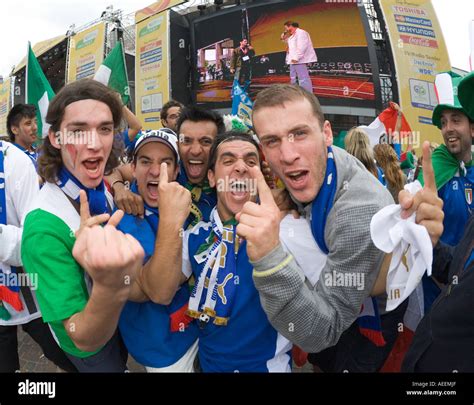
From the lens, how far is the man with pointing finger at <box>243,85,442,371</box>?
52.3 inches

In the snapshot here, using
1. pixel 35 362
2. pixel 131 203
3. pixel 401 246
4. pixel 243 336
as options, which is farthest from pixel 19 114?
pixel 401 246

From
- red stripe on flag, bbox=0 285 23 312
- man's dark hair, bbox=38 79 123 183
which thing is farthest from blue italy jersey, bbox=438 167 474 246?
red stripe on flag, bbox=0 285 23 312

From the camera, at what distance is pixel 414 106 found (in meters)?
12.0

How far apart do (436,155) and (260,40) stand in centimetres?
1671

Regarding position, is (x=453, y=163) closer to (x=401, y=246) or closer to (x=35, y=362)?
(x=401, y=246)

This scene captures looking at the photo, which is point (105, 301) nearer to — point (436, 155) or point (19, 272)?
point (19, 272)

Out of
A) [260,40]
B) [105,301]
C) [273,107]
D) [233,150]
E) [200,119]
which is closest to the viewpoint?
[105,301]

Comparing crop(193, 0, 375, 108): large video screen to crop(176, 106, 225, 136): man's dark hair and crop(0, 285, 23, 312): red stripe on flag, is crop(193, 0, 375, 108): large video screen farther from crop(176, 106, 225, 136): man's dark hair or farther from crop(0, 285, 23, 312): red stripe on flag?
crop(0, 285, 23, 312): red stripe on flag

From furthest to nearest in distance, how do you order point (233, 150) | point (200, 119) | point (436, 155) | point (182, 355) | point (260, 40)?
point (260, 40)
point (436, 155)
point (200, 119)
point (233, 150)
point (182, 355)

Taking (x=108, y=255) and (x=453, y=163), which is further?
(x=453, y=163)

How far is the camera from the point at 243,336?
1608mm

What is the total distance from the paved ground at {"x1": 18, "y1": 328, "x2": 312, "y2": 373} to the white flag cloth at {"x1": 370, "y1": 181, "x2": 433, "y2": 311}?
2229 mm

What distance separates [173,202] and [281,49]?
57.6 feet
